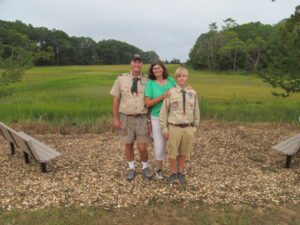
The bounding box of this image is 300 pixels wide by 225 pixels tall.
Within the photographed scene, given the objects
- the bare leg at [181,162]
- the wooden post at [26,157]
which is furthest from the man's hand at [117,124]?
the wooden post at [26,157]

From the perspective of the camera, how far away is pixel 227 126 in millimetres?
10164

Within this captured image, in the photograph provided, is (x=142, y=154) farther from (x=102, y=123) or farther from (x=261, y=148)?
(x=102, y=123)

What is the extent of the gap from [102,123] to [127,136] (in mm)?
4638

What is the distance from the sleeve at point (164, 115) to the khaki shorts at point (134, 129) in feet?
1.37

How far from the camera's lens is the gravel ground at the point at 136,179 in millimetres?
4930

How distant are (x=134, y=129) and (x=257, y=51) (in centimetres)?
5788

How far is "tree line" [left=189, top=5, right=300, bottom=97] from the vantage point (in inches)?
310

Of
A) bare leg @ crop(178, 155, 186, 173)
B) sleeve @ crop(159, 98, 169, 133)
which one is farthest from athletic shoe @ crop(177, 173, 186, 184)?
sleeve @ crop(159, 98, 169, 133)

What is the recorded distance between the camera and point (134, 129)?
17.5 ft

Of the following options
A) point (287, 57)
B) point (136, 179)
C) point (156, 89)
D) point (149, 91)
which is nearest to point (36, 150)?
point (136, 179)

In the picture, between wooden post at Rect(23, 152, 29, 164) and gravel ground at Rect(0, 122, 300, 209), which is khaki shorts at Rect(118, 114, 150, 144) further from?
wooden post at Rect(23, 152, 29, 164)

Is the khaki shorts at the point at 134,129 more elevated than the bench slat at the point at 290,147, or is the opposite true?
the khaki shorts at the point at 134,129

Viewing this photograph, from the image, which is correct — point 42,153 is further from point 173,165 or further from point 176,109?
point 176,109

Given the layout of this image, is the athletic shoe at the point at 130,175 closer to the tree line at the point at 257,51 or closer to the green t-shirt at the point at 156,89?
the green t-shirt at the point at 156,89
